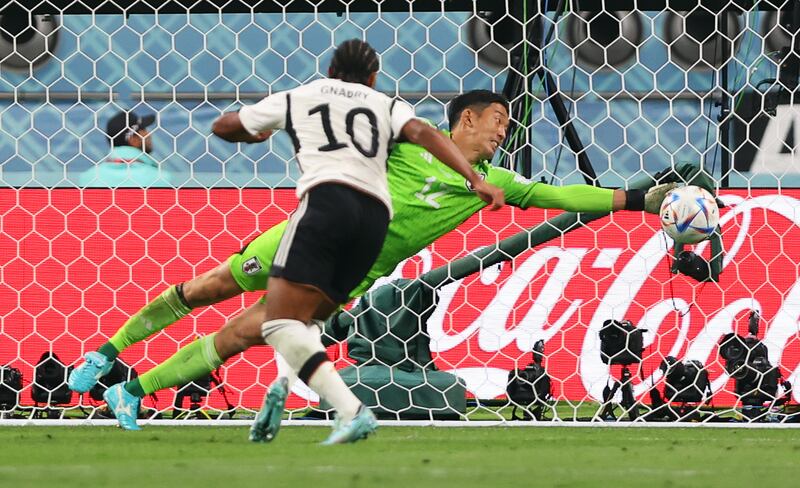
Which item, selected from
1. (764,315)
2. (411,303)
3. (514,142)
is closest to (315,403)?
(411,303)

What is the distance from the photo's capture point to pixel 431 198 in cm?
633

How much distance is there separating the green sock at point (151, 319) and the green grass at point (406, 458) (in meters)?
0.40

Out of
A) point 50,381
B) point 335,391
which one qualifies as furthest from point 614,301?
point 335,391

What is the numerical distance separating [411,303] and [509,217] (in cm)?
87

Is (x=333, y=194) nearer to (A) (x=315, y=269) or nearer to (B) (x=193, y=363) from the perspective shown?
(A) (x=315, y=269)

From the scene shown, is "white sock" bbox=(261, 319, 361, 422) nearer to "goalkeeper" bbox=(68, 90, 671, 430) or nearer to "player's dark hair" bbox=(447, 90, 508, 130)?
"goalkeeper" bbox=(68, 90, 671, 430)

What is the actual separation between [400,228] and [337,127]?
141 cm

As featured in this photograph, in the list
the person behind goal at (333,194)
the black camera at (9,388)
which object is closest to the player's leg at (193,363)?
the person behind goal at (333,194)

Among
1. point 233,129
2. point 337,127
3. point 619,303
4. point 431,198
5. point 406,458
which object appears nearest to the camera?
point 406,458

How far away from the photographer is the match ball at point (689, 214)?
6.20m

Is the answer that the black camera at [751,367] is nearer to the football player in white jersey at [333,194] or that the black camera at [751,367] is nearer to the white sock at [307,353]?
the football player in white jersey at [333,194]

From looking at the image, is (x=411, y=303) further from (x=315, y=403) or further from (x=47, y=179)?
(x=47, y=179)

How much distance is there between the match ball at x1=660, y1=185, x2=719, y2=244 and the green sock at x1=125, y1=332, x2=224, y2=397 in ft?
6.85

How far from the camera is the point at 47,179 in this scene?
8.47 m
